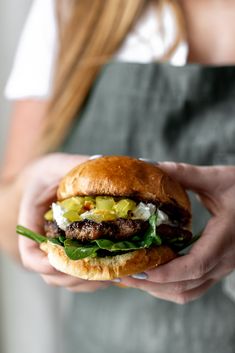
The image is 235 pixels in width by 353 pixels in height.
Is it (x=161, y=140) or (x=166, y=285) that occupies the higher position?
(x=161, y=140)

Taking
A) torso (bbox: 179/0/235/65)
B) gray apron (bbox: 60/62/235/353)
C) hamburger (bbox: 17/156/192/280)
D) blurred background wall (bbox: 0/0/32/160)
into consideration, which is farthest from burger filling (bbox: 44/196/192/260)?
blurred background wall (bbox: 0/0/32/160)

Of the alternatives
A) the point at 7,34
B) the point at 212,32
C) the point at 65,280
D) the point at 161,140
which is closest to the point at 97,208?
the point at 65,280

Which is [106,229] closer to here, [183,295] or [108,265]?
[108,265]

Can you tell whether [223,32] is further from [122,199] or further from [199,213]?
[122,199]

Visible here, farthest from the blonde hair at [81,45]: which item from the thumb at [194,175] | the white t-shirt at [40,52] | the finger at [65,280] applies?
the finger at [65,280]

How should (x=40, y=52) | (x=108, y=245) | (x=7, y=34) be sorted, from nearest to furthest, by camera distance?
(x=108, y=245)
(x=40, y=52)
(x=7, y=34)

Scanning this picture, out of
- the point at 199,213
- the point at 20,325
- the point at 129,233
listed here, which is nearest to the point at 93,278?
the point at 129,233

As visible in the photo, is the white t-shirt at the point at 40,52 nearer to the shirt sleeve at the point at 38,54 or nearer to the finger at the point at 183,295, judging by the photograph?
the shirt sleeve at the point at 38,54

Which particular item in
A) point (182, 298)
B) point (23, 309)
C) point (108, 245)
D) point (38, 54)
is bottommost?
point (23, 309)
